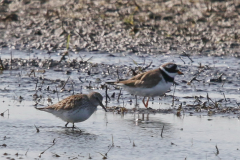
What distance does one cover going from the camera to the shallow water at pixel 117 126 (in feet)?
21.6

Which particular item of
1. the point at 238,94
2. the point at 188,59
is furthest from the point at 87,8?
the point at 238,94

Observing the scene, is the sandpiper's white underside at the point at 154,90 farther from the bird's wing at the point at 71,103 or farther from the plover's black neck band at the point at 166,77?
the bird's wing at the point at 71,103

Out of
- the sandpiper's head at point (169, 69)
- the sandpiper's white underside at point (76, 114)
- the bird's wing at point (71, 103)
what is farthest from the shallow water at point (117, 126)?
the sandpiper's head at point (169, 69)

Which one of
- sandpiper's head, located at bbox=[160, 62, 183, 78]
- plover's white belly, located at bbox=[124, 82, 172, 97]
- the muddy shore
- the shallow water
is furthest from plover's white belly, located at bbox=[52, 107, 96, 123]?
the muddy shore

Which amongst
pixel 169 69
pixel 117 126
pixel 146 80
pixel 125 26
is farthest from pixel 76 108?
pixel 125 26

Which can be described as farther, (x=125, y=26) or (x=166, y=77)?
(x=125, y=26)

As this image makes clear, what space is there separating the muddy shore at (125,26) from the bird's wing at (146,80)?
370 cm

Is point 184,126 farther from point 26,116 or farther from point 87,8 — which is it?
point 87,8

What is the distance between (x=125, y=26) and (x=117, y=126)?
786 cm

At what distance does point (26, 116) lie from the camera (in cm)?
838

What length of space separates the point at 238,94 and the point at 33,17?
8930 mm

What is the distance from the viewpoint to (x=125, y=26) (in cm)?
1539

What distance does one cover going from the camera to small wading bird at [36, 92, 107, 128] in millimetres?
7658

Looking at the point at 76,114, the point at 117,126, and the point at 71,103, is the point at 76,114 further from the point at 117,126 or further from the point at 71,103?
the point at 117,126
